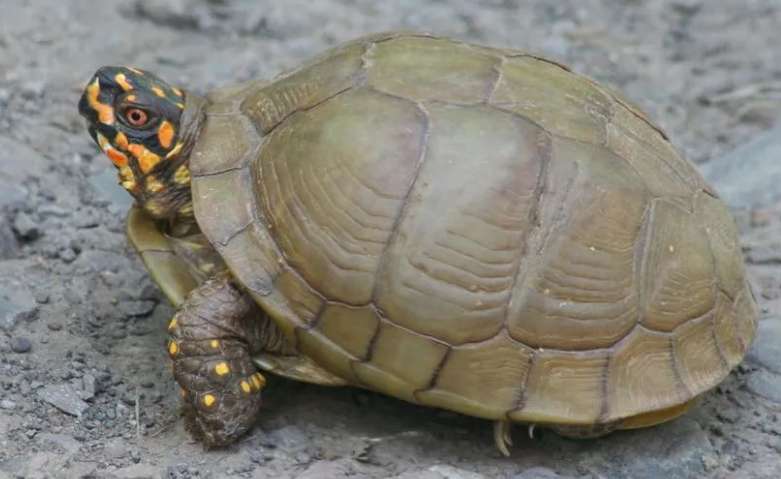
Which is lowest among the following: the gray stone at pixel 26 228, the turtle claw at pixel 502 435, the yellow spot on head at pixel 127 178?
the gray stone at pixel 26 228

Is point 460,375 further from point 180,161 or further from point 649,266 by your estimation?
point 180,161

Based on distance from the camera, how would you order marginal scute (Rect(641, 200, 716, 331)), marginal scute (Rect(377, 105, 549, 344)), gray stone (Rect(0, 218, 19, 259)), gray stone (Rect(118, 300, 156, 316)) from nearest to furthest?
marginal scute (Rect(377, 105, 549, 344)) → marginal scute (Rect(641, 200, 716, 331)) → gray stone (Rect(118, 300, 156, 316)) → gray stone (Rect(0, 218, 19, 259))

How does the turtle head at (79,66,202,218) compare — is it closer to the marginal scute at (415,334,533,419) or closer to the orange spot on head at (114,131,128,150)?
the orange spot on head at (114,131,128,150)

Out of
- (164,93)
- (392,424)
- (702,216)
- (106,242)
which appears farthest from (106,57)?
(702,216)

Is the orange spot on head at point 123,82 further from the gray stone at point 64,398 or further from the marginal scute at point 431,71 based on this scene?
the gray stone at point 64,398

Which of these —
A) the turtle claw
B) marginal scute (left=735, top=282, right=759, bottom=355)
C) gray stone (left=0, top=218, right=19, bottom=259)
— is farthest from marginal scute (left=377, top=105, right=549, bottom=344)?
gray stone (left=0, top=218, right=19, bottom=259)

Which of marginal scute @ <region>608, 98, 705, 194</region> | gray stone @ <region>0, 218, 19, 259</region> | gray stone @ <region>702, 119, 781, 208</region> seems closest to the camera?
marginal scute @ <region>608, 98, 705, 194</region>

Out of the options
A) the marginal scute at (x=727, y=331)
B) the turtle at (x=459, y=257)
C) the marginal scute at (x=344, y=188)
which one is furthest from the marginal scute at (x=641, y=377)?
the marginal scute at (x=344, y=188)
